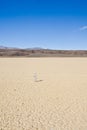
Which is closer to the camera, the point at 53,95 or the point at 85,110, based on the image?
the point at 85,110

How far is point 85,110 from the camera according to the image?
6.20 metres

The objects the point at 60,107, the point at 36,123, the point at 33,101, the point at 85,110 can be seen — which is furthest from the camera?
the point at 33,101

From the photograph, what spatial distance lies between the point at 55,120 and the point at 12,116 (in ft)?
5.52

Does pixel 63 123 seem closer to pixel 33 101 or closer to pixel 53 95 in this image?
pixel 33 101

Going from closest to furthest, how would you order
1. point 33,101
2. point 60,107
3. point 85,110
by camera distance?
point 85,110 → point 60,107 → point 33,101

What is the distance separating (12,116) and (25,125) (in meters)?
0.90

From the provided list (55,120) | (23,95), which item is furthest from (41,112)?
(23,95)

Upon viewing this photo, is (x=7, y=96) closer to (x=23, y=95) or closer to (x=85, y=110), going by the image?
(x=23, y=95)

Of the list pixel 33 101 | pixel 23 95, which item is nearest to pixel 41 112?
pixel 33 101

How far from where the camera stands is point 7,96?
8.21 m

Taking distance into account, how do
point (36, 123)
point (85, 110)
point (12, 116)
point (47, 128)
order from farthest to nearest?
point (85, 110), point (12, 116), point (36, 123), point (47, 128)

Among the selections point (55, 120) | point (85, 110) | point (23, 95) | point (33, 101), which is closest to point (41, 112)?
point (55, 120)

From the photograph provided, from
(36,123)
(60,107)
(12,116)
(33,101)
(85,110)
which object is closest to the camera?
(36,123)

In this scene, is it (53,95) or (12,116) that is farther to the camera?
(53,95)
